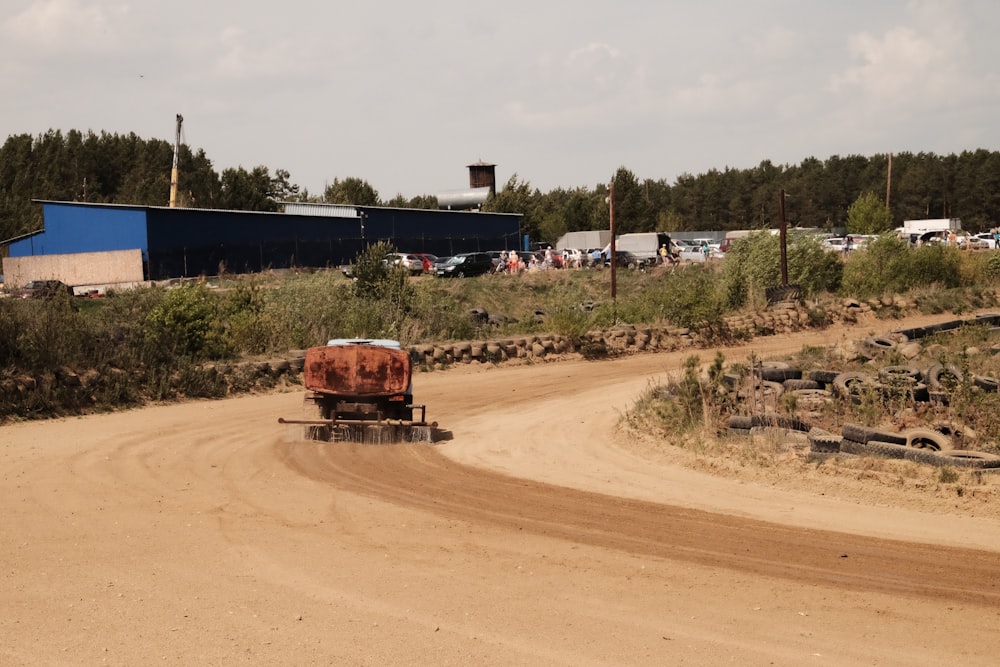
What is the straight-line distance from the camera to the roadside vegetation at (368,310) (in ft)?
64.0

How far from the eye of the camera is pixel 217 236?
184ft

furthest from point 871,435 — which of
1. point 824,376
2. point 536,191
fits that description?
point 536,191

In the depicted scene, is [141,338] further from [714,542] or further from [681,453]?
[714,542]

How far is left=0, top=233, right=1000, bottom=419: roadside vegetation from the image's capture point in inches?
768

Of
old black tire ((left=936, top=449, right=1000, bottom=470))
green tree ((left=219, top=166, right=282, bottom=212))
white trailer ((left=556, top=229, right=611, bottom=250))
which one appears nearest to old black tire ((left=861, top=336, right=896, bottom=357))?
old black tire ((left=936, top=449, right=1000, bottom=470))

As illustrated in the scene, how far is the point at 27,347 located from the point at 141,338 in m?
2.75

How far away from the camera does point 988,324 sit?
28672 mm

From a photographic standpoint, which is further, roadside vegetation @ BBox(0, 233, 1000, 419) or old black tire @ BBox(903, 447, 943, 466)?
roadside vegetation @ BBox(0, 233, 1000, 419)

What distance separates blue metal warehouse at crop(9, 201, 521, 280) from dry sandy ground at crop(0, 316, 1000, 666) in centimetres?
3895

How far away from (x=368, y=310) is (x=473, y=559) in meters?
18.4

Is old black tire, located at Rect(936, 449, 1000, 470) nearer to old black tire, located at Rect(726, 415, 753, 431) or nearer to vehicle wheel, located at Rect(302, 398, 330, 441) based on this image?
old black tire, located at Rect(726, 415, 753, 431)

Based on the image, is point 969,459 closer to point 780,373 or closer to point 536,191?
point 780,373

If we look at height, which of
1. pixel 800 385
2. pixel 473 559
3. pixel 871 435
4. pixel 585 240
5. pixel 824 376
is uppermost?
pixel 585 240

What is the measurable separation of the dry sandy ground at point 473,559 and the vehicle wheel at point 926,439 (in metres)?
0.95
